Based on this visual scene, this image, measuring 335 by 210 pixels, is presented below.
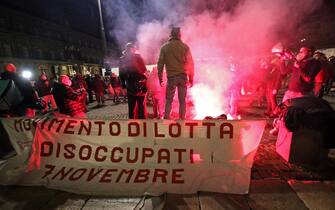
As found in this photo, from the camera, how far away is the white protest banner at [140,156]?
11.6 ft

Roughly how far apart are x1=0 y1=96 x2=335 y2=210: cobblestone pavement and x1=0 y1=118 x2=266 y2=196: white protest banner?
133mm

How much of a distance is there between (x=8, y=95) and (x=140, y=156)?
3660 millimetres

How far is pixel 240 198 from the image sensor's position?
3.22 metres

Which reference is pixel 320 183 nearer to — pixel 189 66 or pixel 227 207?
pixel 227 207

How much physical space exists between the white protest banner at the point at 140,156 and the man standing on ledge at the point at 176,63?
1.95 metres

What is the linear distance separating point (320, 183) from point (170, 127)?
2356 mm

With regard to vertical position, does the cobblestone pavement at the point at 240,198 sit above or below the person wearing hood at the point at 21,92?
below

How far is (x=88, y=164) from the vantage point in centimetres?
403

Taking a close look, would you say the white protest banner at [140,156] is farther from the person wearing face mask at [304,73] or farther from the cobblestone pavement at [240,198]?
the person wearing face mask at [304,73]

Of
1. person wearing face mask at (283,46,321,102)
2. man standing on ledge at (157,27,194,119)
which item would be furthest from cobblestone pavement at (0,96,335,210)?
man standing on ledge at (157,27,194,119)

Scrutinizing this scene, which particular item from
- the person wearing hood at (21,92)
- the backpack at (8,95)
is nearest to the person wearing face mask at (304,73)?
the person wearing hood at (21,92)

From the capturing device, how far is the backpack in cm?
534

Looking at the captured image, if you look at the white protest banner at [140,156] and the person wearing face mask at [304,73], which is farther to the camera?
the person wearing face mask at [304,73]

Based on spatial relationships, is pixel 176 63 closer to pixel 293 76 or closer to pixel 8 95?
pixel 293 76
